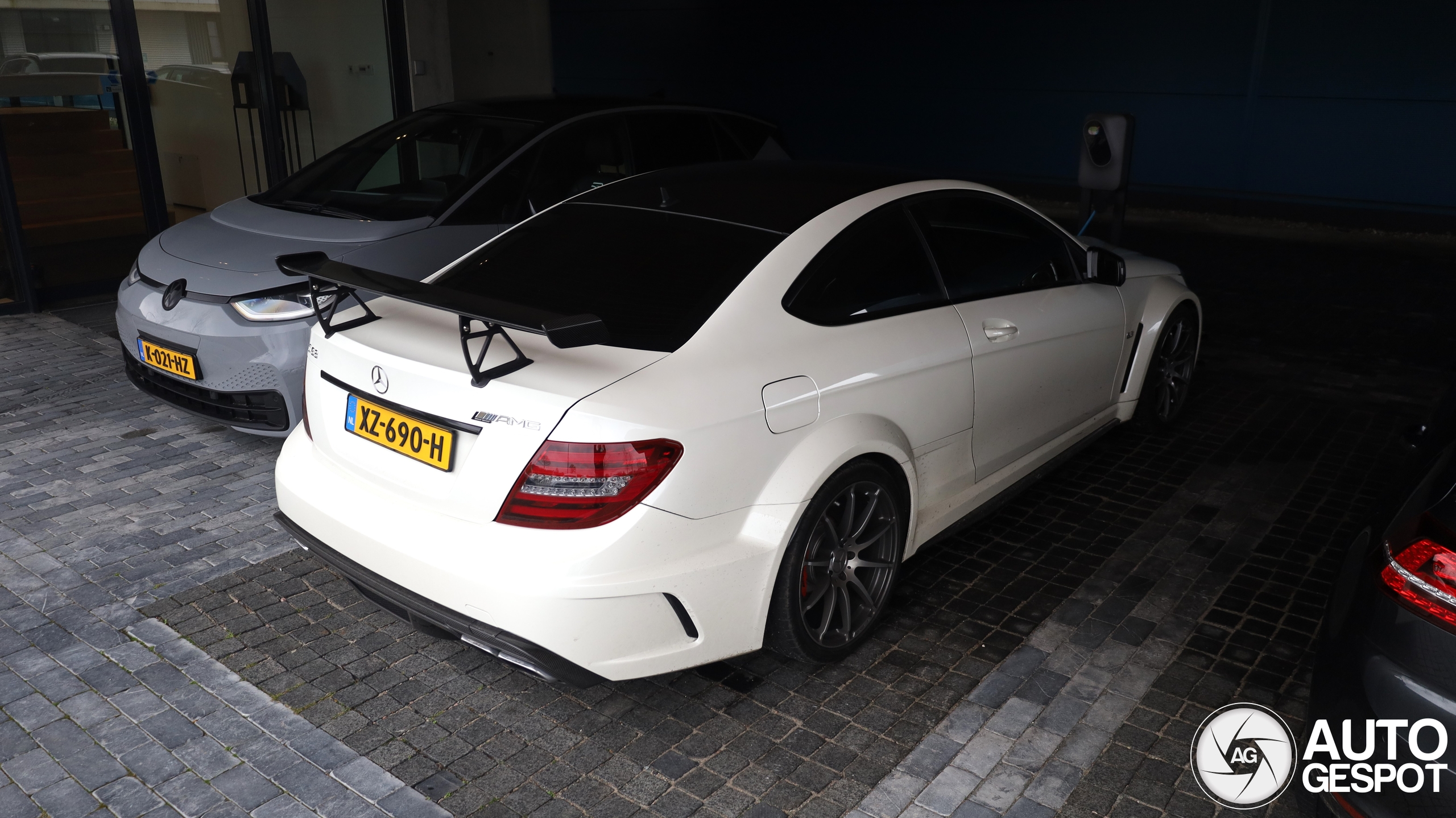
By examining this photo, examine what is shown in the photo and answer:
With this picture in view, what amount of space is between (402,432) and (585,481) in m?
0.65

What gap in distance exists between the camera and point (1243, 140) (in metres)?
13.5

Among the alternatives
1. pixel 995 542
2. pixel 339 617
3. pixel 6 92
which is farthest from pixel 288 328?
pixel 6 92

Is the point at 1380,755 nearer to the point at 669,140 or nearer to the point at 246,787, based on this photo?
the point at 246,787

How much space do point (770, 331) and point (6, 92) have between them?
7.58m

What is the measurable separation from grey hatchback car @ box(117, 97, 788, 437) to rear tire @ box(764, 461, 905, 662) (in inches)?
110

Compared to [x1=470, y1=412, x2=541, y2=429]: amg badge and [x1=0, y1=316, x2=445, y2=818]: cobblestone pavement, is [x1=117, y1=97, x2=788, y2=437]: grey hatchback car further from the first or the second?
[x1=470, y1=412, x2=541, y2=429]: amg badge

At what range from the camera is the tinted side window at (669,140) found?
248 inches

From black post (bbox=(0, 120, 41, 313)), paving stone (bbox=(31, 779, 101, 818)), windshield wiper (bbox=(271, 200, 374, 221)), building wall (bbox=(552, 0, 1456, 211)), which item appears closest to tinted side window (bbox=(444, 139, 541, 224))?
windshield wiper (bbox=(271, 200, 374, 221))

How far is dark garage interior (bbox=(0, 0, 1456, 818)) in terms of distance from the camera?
2.82 meters

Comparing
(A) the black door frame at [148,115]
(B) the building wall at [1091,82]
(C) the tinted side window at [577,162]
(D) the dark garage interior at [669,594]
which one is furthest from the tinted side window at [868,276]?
(B) the building wall at [1091,82]

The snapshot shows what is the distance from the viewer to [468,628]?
110 inches

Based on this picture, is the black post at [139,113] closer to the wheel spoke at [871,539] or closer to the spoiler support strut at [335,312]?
the spoiler support strut at [335,312]

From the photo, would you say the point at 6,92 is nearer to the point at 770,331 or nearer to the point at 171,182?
the point at 171,182

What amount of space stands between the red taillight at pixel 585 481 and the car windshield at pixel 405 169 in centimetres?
321
